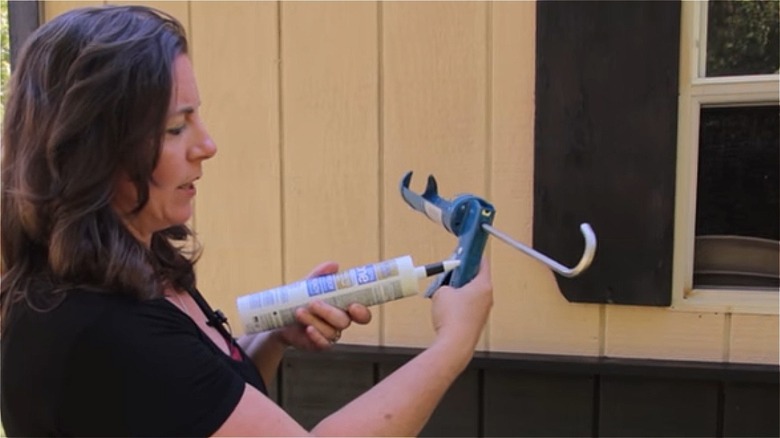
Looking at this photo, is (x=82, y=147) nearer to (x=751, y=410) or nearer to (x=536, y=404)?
(x=536, y=404)

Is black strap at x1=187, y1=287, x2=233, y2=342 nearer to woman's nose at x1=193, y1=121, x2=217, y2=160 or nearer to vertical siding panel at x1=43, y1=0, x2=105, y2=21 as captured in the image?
woman's nose at x1=193, y1=121, x2=217, y2=160

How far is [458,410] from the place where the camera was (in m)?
1.50

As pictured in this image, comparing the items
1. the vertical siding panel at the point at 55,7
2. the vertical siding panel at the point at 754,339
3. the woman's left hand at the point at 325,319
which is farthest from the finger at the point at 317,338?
the vertical siding panel at the point at 55,7

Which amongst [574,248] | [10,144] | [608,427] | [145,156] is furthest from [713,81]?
[10,144]

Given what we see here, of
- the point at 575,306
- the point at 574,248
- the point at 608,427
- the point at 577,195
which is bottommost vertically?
the point at 608,427

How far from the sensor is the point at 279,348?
3.34 feet

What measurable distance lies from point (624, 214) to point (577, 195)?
3.8 inches

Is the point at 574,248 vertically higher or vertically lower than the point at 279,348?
higher

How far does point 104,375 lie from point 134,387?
0.03m

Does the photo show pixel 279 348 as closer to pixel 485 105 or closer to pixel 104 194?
pixel 104 194

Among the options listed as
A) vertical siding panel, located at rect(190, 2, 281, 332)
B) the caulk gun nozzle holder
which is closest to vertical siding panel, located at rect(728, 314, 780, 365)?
the caulk gun nozzle holder

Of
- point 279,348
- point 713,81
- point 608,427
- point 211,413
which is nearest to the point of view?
point 211,413

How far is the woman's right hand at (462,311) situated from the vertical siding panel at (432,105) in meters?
0.54

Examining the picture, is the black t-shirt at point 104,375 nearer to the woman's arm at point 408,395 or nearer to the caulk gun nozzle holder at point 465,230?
the woman's arm at point 408,395
